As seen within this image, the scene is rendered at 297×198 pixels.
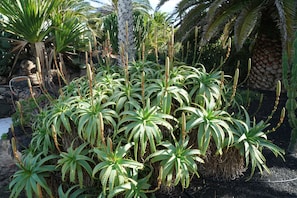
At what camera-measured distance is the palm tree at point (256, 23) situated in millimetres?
4039

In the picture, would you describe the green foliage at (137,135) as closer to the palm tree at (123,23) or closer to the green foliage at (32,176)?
the green foliage at (32,176)

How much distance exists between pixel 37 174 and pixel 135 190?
2.37 ft

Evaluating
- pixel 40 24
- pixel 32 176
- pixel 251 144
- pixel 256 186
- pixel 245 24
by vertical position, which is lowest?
pixel 256 186

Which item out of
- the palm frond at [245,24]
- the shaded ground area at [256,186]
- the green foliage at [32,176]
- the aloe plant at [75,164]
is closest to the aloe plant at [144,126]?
the aloe plant at [75,164]

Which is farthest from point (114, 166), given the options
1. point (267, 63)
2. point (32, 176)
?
point (267, 63)

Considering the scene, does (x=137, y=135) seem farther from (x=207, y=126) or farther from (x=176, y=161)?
(x=207, y=126)

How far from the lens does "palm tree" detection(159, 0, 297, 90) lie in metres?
4.04

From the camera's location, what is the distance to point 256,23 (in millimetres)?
4715

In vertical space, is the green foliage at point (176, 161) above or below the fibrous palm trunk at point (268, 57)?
below

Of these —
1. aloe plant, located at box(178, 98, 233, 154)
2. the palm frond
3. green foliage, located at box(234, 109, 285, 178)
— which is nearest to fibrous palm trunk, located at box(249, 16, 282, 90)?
the palm frond

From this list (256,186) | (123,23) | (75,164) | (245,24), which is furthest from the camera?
(123,23)

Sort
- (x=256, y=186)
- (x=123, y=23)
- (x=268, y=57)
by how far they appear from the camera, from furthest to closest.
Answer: (x=123, y=23)
(x=268, y=57)
(x=256, y=186)

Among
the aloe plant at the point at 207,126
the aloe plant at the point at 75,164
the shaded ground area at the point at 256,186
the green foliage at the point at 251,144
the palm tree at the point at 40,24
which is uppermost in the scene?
the palm tree at the point at 40,24

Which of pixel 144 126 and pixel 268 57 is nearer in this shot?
pixel 144 126
